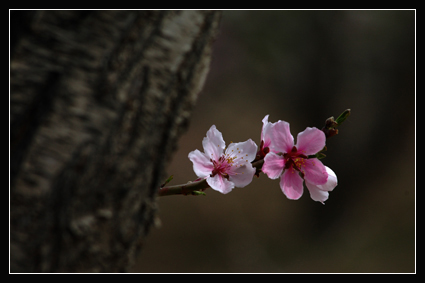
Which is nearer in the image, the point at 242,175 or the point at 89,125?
the point at 89,125

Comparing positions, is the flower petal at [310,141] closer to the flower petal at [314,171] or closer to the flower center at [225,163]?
the flower petal at [314,171]

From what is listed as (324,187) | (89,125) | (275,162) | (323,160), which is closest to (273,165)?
(275,162)

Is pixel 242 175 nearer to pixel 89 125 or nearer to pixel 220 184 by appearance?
pixel 220 184

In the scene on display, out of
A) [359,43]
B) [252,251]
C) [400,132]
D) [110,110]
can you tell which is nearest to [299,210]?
[252,251]

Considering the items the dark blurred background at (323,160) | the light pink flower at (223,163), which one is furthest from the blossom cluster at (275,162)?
the dark blurred background at (323,160)

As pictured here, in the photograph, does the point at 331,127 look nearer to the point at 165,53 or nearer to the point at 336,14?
the point at 165,53

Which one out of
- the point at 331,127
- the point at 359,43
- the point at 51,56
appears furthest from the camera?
the point at 359,43
